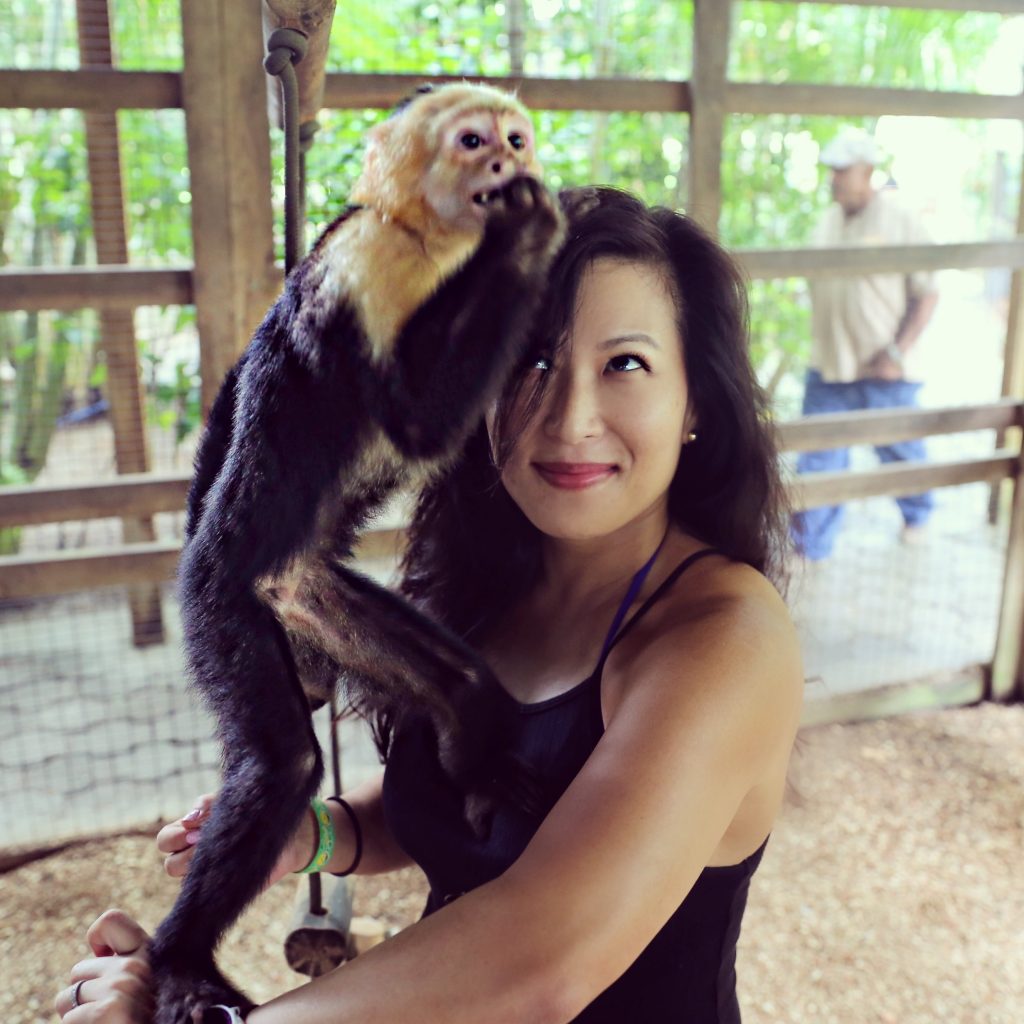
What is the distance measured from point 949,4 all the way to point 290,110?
2160 mm

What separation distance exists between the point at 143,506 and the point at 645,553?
4.48 ft

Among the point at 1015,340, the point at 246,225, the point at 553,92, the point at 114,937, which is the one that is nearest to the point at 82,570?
the point at 246,225

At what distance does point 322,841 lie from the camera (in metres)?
1.20

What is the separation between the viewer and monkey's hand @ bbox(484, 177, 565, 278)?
957mm

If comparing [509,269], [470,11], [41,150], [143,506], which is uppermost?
[470,11]

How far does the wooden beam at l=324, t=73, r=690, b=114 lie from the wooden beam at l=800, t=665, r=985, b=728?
158 centimetres

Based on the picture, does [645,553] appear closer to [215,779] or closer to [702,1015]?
[702,1015]

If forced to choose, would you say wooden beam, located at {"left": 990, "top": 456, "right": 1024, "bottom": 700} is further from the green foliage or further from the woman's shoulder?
the woman's shoulder

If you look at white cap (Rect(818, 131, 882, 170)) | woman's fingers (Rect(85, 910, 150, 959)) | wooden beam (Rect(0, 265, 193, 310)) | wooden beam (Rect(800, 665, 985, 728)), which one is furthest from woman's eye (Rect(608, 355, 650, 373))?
white cap (Rect(818, 131, 882, 170))

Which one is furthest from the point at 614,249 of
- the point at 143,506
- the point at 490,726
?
the point at 143,506

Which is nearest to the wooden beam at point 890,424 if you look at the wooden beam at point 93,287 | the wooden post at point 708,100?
the wooden post at point 708,100

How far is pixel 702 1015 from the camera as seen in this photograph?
0.98 metres

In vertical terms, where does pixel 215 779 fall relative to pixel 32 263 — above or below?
below

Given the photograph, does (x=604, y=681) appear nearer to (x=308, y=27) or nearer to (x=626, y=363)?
(x=626, y=363)
